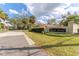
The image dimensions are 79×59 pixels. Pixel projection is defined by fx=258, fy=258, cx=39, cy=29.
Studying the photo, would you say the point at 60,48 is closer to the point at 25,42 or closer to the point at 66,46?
the point at 66,46

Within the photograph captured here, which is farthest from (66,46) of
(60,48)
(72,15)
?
(72,15)

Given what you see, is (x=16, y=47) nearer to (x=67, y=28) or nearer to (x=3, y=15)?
(x=3, y=15)

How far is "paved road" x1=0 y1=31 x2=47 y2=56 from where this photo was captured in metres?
2.99

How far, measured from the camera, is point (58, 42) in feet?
10.0

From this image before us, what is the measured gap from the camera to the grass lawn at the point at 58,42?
2971mm

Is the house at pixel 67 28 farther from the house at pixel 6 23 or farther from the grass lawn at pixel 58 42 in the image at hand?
the house at pixel 6 23

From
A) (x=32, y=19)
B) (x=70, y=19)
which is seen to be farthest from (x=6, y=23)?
(x=70, y=19)

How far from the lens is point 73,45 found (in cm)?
301

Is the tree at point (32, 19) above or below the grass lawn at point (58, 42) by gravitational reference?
above

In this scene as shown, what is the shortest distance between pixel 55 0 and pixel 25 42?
1.99 ft

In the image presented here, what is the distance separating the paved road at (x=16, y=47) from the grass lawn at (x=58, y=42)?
93 mm

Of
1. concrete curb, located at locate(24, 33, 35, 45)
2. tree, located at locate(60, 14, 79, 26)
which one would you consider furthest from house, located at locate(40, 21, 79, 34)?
concrete curb, located at locate(24, 33, 35, 45)

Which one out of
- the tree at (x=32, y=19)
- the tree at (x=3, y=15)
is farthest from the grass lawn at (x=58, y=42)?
the tree at (x=3, y=15)

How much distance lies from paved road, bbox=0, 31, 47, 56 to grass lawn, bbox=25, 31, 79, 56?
93 mm
